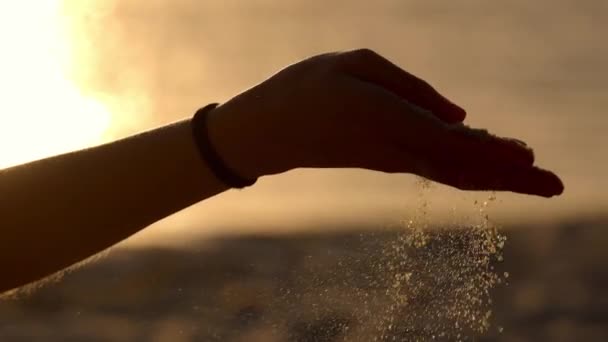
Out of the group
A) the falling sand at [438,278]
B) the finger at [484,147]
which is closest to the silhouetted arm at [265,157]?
the finger at [484,147]

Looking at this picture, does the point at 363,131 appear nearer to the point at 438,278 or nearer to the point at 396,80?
the point at 396,80

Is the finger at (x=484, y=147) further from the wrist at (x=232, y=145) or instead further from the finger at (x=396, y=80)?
the wrist at (x=232, y=145)

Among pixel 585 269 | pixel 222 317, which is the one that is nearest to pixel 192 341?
pixel 222 317

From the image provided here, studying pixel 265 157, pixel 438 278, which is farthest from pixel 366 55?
pixel 438 278

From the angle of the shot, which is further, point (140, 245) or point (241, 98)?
point (140, 245)

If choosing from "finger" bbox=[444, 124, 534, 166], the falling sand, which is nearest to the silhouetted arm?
"finger" bbox=[444, 124, 534, 166]

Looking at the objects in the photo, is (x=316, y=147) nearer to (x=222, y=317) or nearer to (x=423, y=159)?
(x=423, y=159)
